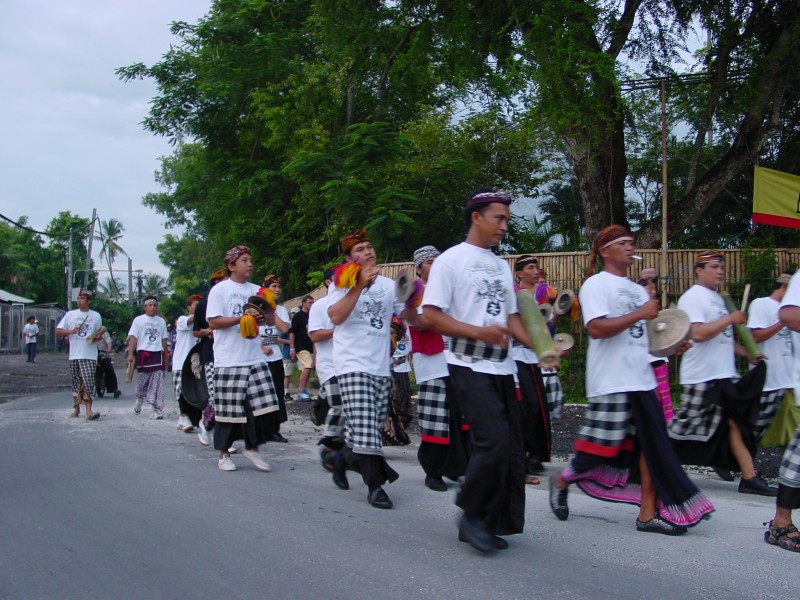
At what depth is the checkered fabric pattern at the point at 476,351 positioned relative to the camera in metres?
4.81

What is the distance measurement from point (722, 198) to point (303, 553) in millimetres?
17900

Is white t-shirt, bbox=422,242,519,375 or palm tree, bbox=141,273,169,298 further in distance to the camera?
palm tree, bbox=141,273,169,298

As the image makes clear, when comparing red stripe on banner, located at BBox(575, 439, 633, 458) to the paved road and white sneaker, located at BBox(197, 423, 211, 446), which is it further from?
white sneaker, located at BBox(197, 423, 211, 446)

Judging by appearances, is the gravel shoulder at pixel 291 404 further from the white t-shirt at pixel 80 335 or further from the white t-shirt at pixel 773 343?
the white t-shirt at pixel 80 335

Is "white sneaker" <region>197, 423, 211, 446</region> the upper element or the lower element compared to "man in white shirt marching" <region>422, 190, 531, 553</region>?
lower

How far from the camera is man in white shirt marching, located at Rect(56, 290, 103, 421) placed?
12.6 meters

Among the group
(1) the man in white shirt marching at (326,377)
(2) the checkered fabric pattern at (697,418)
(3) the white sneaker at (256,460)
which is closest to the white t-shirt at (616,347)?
(2) the checkered fabric pattern at (697,418)

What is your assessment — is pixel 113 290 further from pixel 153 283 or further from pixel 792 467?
pixel 792 467

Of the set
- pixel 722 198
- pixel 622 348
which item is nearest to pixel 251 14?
pixel 722 198

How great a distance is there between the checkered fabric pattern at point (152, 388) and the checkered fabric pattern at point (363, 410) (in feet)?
24.5

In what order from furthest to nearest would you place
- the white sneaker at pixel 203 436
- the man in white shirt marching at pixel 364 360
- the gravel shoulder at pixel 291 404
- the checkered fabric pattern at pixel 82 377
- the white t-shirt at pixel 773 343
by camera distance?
1. the checkered fabric pattern at pixel 82 377
2. the white sneaker at pixel 203 436
3. the gravel shoulder at pixel 291 404
4. the white t-shirt at pixel 773 343
5. the man in white shirt marching at pixel 364 360

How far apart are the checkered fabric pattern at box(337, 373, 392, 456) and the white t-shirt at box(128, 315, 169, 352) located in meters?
7.48

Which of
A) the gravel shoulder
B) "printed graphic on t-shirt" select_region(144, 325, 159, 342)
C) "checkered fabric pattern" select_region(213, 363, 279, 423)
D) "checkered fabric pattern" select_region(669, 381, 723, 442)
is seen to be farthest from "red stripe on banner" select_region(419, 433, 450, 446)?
"printed graphic on t-shirt" select_region(144, 325, 159, 342)

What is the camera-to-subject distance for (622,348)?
5.26 meters
